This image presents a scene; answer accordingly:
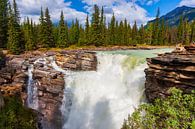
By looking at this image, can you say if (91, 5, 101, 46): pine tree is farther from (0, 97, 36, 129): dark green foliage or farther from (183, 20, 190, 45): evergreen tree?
(0, 97, 36, 129): dark green foliage

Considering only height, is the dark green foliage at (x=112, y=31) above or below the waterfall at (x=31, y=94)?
above

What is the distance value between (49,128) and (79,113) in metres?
5.72

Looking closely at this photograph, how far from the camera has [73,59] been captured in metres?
45.4

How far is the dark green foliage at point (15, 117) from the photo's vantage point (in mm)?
19222

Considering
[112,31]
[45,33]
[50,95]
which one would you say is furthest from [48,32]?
[50,95]

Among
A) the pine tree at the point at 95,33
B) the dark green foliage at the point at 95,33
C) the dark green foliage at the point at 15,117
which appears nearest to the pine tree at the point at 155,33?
the dark green foliage at the point at 95,33

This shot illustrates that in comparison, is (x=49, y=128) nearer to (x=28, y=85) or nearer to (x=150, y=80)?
(x=28, y=85)

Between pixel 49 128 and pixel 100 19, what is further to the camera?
pixel 100 19

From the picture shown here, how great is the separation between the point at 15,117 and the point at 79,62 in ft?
80.9

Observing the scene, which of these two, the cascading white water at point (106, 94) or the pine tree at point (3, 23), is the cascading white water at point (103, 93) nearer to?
the cascading white water at point (106, 94)

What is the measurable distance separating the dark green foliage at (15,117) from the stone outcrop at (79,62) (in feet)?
68.3

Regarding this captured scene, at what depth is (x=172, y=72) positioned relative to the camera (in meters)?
23.9

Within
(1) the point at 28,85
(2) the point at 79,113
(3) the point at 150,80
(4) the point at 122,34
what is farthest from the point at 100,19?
(3) the point at 150,80

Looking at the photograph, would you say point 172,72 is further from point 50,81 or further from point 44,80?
point 44,80
